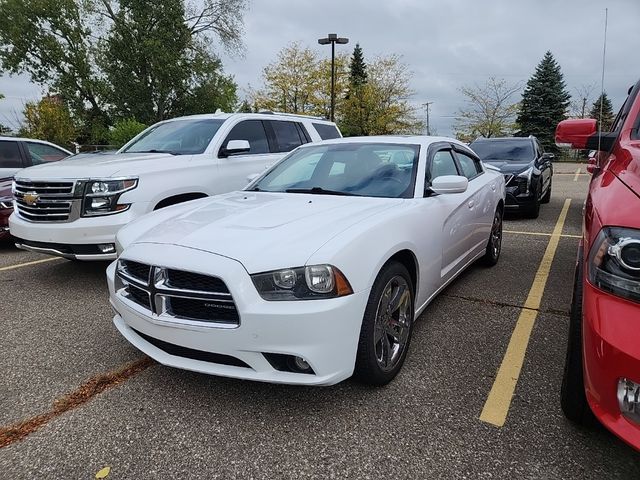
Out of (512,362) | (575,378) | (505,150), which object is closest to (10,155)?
(512,362)

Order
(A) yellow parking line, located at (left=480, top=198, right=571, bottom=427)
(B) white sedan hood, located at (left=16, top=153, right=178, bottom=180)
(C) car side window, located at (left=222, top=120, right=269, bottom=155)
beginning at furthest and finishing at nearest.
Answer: (C) car side window, located at (left=222, top=120, right=269, bottom=155) < (B) white sedan hood, located at (left=16, top=153, right=178, bottom=180) < (A) yellow parking line, located at (left=480, top=198, right=571, bottom=427)

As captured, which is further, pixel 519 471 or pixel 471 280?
pixel 471 280

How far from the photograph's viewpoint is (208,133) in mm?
5477

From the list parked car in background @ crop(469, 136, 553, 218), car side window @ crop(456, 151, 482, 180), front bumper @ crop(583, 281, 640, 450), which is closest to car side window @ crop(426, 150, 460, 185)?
car side window @ crop(456, 151, 482, 180)

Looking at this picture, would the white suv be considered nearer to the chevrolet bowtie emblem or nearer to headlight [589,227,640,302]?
the chevrolet bowtie emblem

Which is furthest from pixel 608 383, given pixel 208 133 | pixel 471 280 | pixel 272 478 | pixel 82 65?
pixel 82 65

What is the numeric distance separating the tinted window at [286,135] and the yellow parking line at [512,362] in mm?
3676

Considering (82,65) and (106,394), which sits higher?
(82,65)

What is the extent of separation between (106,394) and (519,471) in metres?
2.23

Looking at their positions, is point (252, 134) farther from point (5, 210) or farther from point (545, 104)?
point (545, 104)

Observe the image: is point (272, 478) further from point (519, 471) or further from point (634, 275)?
point (634, 275)

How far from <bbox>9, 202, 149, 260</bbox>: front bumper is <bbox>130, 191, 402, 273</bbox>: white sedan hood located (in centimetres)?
104

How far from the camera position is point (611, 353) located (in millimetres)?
1569

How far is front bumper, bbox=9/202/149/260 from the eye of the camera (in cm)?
412
